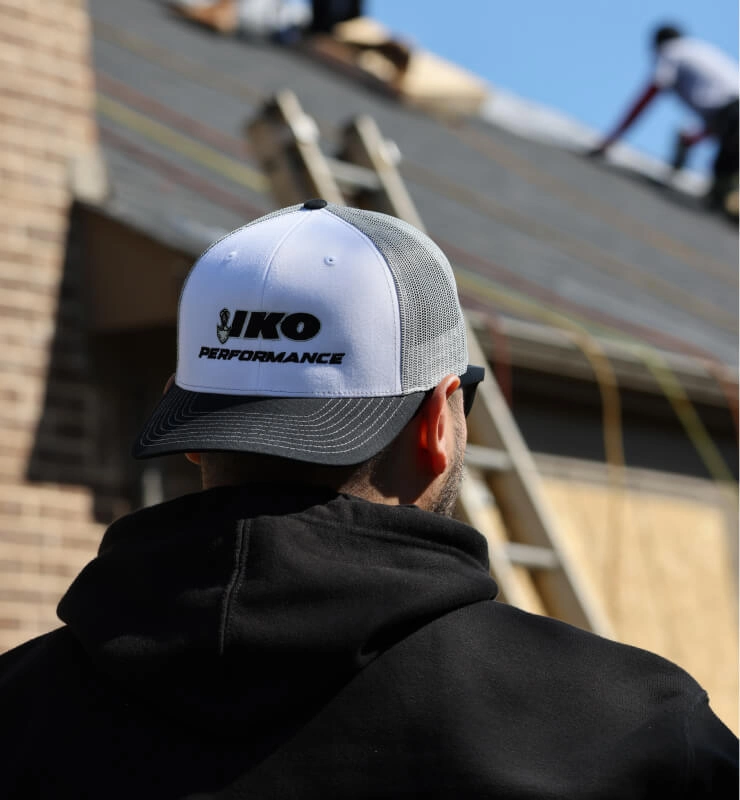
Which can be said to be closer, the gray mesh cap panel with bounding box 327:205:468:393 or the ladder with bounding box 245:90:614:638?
the gray mesh cap panel with bounding box 327:205:468:393

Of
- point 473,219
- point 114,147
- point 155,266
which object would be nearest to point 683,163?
point 473,219

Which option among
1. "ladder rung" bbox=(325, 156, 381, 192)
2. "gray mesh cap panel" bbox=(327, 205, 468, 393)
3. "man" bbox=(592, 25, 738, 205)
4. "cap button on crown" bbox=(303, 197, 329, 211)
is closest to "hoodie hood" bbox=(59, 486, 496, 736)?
"gray mesh cap panel" bbox=(327, 205, 468, 393)

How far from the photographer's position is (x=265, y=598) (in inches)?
61.9

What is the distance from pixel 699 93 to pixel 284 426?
10.4 m

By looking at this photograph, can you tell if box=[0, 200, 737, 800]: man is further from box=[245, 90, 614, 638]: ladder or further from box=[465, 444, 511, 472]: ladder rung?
box=[465, 444, 511, 472]: ladder rung

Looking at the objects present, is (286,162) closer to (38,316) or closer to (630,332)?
(38,316)

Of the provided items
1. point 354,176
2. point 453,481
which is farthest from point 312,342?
point 354,176

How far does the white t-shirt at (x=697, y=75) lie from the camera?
1109 cm

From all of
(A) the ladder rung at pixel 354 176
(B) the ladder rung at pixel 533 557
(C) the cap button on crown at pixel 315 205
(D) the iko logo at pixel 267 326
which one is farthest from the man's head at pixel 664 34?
(D) the iko logo at pixel 267 326

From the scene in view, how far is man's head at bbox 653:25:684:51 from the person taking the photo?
12016 millimetres

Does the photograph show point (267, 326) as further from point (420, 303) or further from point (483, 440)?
point (483, 440)

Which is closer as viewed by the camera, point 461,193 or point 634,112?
point 461,193

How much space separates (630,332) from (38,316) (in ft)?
10.5

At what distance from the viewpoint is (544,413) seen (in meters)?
6.75
